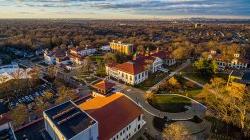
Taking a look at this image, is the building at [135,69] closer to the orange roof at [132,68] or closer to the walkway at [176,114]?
the orange roof at [132,68]

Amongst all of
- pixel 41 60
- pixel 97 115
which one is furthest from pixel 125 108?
pixel 41 60

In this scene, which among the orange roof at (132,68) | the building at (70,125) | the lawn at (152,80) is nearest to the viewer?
the building at (70,125)

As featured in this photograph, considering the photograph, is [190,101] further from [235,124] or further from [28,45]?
[28,45]

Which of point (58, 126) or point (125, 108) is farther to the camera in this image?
point (125, 108)

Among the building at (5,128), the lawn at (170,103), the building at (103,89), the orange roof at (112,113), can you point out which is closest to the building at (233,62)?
the lawn at (170,103)

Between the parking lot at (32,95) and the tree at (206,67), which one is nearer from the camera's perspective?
the parking lot at (32,95)

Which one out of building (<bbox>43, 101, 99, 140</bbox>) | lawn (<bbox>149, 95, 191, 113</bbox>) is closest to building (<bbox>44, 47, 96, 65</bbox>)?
lawn (<bbox>149, 95, 191, 113</bbox>)
